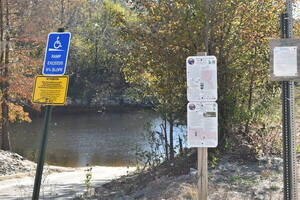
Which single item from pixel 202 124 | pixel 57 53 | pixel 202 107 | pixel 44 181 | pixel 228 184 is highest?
pixel 57 53

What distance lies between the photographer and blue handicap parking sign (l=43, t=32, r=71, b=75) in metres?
5.65

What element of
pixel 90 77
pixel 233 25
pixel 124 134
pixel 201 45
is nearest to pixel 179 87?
pixel 201 45

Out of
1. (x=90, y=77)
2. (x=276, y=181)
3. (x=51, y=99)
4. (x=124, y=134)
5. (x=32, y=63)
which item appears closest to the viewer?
(x=51, y=99)

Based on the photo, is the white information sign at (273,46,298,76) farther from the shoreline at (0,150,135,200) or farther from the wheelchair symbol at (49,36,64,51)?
the shoreline at (0,150,135,200)

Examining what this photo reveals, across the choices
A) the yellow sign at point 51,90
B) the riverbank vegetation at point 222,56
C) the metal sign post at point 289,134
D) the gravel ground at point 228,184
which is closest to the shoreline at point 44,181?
the gravel ground at point 228,184

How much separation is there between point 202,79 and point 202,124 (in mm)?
499

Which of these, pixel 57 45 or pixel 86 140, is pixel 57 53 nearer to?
pixel 57 45

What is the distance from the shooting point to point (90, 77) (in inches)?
2108

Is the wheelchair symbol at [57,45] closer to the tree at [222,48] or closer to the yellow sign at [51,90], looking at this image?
the yellow sign at [51,90]

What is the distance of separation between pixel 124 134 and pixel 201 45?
22.1m

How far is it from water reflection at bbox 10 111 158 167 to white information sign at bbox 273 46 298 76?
1068 centimetres

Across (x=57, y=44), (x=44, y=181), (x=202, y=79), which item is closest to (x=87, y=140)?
(x=44, y=181)

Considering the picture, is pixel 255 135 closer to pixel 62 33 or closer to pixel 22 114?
pixel 62 33

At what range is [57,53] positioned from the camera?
18.8 feet
